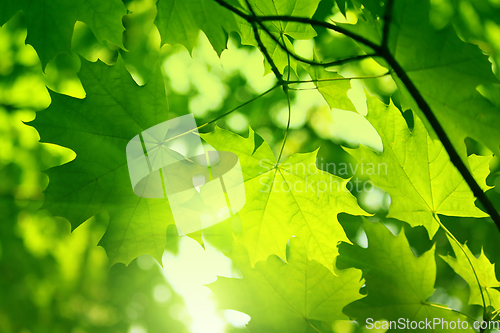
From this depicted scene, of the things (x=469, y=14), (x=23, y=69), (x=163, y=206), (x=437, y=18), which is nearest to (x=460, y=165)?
(x=163, y=206)

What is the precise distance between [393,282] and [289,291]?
39 cm

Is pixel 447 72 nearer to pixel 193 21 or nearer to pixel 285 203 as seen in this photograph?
pixel 285 203

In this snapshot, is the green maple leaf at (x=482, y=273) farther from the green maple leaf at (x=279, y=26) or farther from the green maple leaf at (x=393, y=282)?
the green maple leaf at (x=279, y=26)

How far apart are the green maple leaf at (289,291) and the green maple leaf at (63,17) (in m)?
0.94

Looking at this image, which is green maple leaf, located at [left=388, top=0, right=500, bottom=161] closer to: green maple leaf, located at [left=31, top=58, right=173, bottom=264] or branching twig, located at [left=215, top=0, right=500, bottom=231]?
branching twig, located at [left=215, top=0, right=500, bottom=231]

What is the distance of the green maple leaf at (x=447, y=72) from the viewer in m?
0.79

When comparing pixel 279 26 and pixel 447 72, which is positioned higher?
pixel 279 26

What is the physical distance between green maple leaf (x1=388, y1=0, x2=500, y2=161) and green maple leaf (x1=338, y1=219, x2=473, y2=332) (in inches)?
16.9

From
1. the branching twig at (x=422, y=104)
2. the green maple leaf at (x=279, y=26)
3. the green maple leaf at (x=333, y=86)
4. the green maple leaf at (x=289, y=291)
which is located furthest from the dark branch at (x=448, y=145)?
the green maple leaf at (x=289, y=291)

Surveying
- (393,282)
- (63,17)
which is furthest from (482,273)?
(63,17)

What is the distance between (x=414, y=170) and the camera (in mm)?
A: 1091

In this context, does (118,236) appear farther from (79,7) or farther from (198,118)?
(198,118)

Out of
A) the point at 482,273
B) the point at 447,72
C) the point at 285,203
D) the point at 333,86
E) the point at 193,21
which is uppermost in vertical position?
the point at 193,21

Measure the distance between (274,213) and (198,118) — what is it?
6.65 feet
